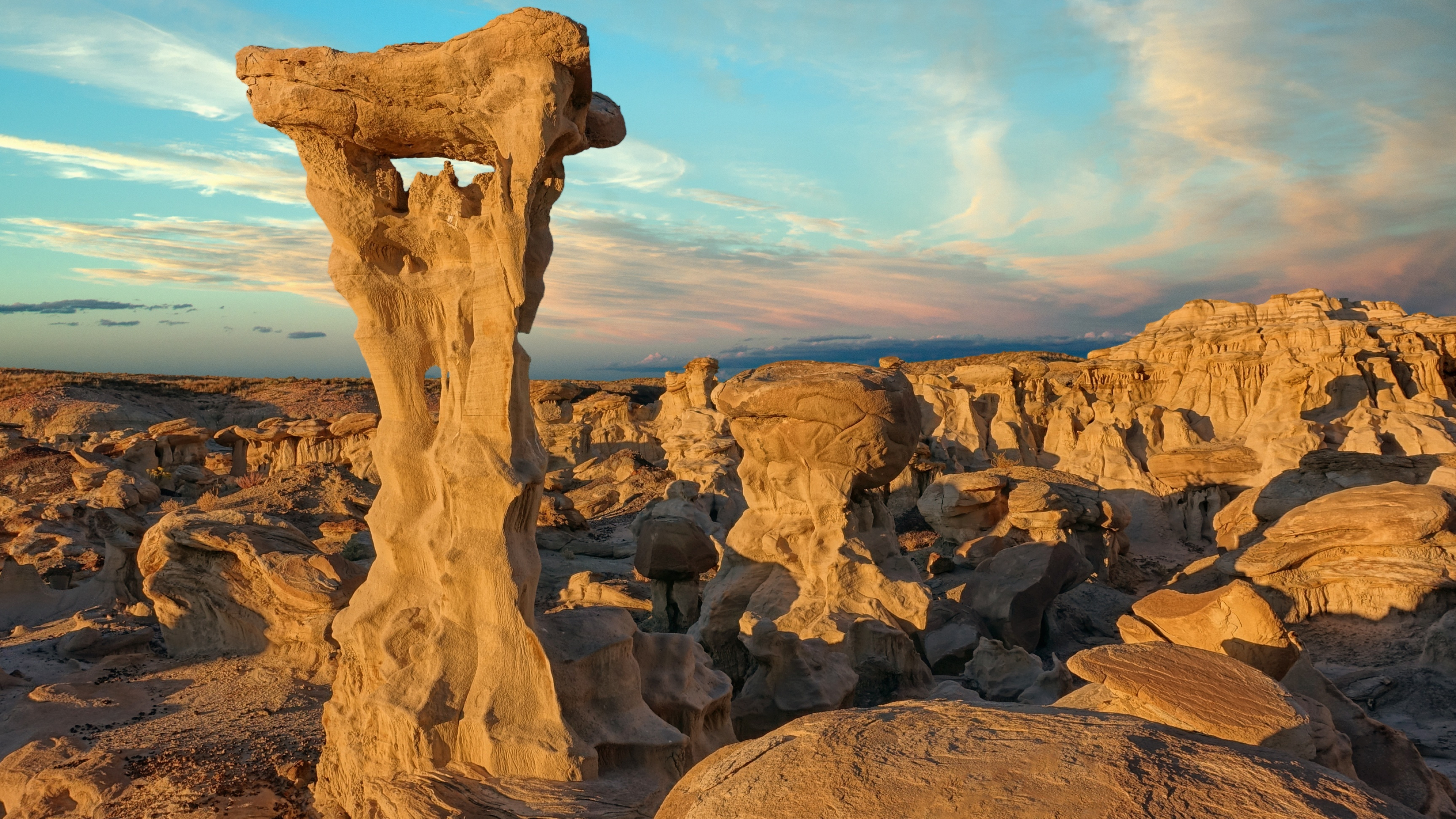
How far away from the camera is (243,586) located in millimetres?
8328

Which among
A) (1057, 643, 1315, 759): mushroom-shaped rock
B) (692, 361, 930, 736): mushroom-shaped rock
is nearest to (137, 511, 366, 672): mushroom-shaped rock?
(692, 361, 930, 736): mushroom-shaped rock

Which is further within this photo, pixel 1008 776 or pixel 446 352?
pixel 446 352

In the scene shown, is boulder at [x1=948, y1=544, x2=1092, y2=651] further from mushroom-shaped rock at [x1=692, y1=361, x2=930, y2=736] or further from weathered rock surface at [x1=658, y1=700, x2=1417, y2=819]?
weathered rock surface at [x1=658, y1=700, x2=1417, y2=819]

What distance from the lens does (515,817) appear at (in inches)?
161

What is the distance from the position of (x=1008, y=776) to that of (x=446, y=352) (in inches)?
148

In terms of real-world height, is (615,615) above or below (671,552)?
above

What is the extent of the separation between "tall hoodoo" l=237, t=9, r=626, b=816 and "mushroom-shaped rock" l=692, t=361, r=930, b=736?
3.53m

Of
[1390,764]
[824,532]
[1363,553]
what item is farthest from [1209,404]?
[1390,764]

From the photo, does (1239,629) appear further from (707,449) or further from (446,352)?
(707,449)

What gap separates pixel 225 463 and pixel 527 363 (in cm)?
2797

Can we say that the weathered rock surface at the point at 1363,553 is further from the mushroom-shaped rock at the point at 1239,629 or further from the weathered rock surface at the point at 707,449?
the weathered rock surface at the point at 707,449

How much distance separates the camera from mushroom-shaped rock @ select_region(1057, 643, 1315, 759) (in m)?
4.62

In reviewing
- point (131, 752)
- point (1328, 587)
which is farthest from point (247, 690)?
point (1328, 587)

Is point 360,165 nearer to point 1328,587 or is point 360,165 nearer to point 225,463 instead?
point 1328,587
